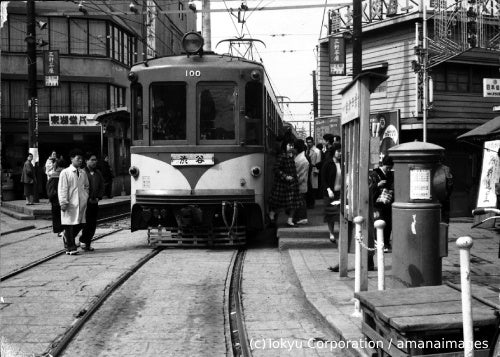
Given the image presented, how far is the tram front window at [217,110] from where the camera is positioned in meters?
10.6

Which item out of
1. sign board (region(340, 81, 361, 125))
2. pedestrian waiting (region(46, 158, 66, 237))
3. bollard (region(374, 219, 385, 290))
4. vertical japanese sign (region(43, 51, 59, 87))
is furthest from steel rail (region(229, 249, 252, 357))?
vertical japanese sign (region(43, 51, 59, 87))

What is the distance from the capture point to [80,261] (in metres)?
9.68

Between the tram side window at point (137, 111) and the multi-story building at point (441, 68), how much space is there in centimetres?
868

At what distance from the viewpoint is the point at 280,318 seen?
6.32 meters

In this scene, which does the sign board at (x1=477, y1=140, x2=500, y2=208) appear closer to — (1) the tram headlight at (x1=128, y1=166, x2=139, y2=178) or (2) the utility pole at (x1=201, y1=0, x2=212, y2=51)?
(1) the tram headlight at (x1=128, y1=166, x2=139, y2=178)

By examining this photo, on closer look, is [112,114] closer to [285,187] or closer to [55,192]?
[55,192]

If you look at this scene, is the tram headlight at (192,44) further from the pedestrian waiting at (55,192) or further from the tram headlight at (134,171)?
the pedestrian waiting at (55,192)

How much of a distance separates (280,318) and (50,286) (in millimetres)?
3171

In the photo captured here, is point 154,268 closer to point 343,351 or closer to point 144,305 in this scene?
point 144,305

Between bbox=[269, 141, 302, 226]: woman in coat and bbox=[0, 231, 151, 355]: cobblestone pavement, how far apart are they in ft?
8.45

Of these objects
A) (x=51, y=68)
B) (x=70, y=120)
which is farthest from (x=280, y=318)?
(x=70, y=120)

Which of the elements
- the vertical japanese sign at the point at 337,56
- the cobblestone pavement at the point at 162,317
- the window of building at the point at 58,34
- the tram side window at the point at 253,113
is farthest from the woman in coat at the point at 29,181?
the window of building at the point at 58,34

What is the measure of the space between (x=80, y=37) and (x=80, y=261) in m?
24.4

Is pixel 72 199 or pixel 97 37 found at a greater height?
pixel 97 37
